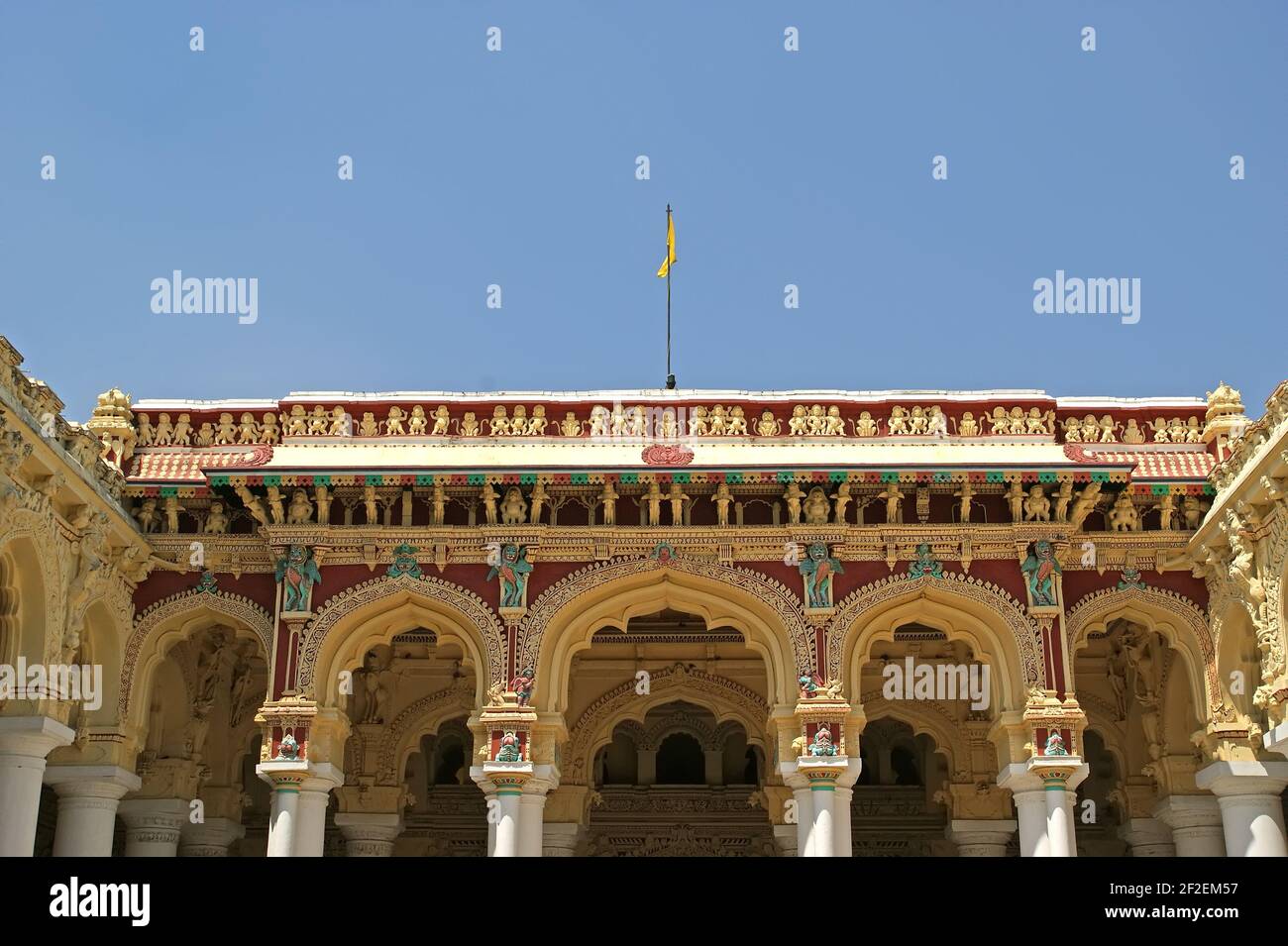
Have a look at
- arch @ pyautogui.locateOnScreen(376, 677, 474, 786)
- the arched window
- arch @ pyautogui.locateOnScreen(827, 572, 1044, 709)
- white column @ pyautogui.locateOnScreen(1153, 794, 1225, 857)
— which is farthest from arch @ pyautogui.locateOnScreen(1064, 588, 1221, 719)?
arch @ pyautogui.locateOnScreen(376, 677, 474, 786)

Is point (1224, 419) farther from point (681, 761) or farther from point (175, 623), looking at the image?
point (175, 623)

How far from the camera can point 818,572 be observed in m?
16.0

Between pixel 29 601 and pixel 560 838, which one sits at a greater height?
pixel 29 601

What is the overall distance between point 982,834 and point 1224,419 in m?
5.78

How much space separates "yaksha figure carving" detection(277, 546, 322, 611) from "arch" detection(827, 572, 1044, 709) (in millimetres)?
5431

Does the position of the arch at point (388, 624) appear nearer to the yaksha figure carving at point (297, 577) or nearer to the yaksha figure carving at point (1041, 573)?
the yaksha figure carving at point (297, 577)

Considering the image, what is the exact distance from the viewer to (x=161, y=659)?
1670cm

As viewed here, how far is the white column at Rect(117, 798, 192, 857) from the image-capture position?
57.2 ft

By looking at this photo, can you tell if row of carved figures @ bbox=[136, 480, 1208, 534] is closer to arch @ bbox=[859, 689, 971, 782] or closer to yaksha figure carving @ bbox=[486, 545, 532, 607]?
yaksha figure carving @ bbox=[486, 545, 532, 607]

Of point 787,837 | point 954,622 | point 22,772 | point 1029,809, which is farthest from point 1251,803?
point 22,772
